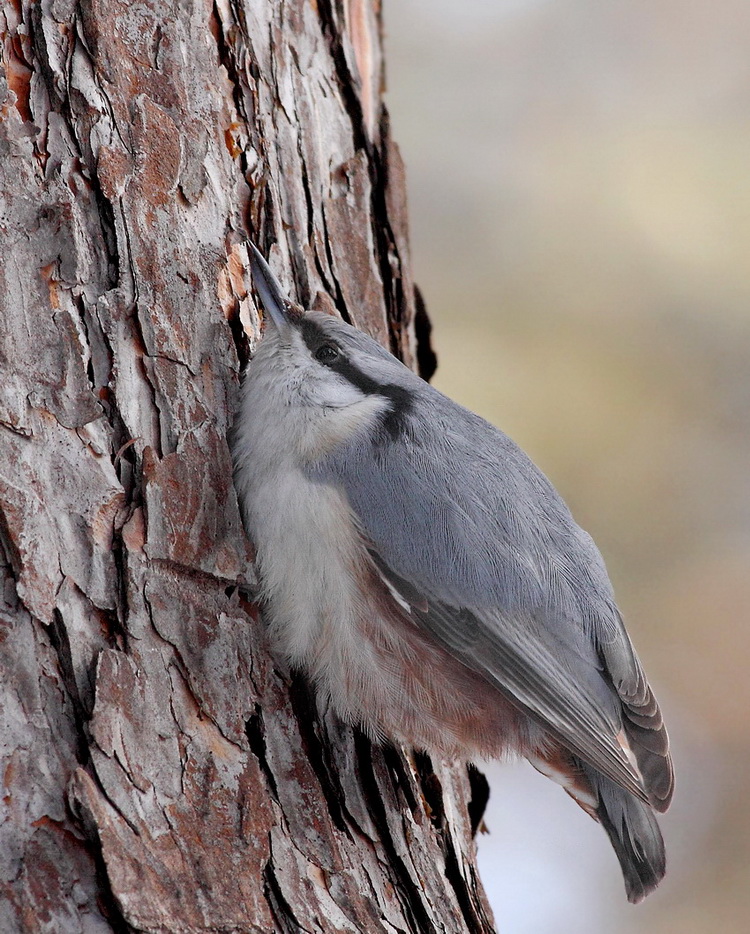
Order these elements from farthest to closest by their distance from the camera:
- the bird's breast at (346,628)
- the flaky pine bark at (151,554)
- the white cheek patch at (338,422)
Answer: the white cheek patch at (338,422) < the bird's breast at (346,628) < the flaky pine bark at (151,554)

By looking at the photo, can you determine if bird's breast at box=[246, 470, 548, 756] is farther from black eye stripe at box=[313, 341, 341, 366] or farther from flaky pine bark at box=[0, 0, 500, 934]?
black eye stripe at box=[313, 341, 341, 366]

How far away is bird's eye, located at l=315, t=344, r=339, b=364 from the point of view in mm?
1989

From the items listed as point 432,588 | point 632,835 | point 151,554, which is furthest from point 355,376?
point 632,835

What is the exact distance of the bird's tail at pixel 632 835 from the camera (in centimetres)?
188

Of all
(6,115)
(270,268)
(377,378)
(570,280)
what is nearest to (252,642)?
(377,378)

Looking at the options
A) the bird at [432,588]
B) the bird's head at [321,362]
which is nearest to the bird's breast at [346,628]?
the bird at [432,588]

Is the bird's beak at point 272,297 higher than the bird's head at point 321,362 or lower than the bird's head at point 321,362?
higher

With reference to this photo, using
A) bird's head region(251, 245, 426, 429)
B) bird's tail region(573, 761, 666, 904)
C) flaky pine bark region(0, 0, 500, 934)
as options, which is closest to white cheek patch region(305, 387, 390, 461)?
bird's head region(251, 245, 426, 429)

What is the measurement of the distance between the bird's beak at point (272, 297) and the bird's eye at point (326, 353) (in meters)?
0.07

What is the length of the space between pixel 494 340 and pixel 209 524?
2.18 metres

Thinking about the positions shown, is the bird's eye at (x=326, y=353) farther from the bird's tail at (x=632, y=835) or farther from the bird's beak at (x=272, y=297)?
the bird's tail at (x=632, y=835)

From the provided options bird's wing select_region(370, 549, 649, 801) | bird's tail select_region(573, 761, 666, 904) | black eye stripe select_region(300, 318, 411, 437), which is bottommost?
bird's tail select_region(573, 761, 666, 904)

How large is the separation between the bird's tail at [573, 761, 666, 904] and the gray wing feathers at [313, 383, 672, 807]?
48 mm

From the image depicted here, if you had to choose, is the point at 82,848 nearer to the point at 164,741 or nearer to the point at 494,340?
the point at 164,741
